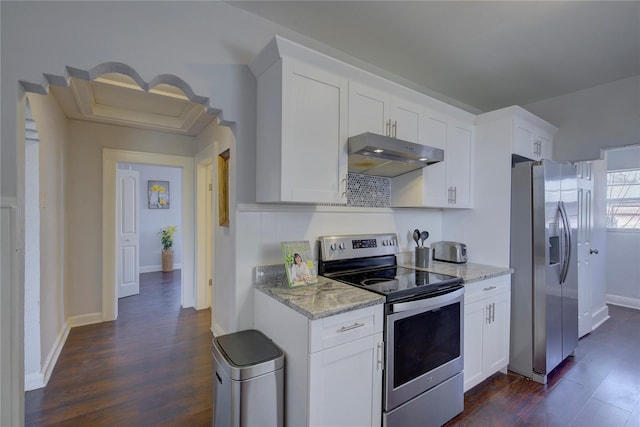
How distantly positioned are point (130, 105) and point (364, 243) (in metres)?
3.03

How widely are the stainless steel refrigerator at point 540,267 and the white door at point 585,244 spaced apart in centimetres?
82

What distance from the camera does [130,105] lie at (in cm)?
331

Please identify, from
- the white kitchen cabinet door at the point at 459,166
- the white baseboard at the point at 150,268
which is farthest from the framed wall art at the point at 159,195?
the white kitchen cabinet door at the point at 459,166

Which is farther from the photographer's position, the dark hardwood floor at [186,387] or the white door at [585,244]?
the white door at [585,244]

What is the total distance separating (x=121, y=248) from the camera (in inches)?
188

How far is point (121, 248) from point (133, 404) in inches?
133

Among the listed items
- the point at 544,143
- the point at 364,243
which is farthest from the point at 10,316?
the point at 544,143

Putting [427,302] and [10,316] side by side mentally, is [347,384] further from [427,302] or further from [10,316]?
[10,316]

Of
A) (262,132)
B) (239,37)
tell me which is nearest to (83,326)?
(262,132)

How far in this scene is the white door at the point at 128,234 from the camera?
185 inches

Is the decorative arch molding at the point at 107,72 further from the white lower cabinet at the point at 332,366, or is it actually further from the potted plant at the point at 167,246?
the potted plant at the point at 167,246

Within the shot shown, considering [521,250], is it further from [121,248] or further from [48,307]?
[121,248]

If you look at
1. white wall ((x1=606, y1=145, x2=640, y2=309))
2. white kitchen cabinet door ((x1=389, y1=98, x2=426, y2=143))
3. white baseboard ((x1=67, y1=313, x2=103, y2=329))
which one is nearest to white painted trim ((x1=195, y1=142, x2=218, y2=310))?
white baseboard ((x1=67, y1=313, x2=103, y2=329))

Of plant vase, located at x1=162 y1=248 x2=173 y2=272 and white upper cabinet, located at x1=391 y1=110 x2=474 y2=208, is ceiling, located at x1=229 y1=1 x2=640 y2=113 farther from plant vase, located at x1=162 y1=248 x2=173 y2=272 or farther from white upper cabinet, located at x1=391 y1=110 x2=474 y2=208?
plant vase, located at x1=162 y1=248 x2=173 y2=272
